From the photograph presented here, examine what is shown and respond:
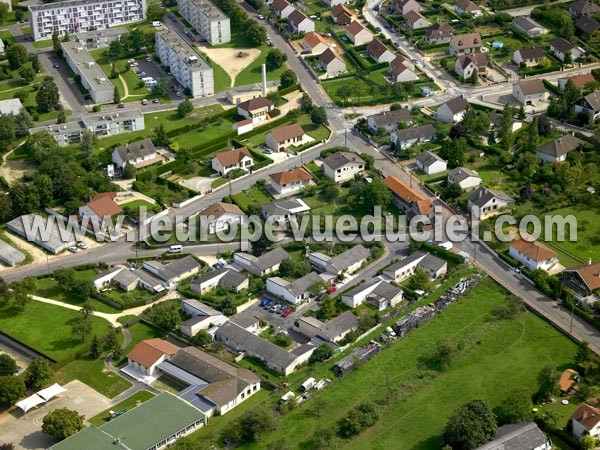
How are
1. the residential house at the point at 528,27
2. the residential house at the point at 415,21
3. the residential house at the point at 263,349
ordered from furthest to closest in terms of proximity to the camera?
the residential house at the point at 415,21, the residential house at the point at 528,27, the residential house at the point at 263,349

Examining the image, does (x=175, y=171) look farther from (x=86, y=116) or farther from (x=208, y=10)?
(x=208, y=10)

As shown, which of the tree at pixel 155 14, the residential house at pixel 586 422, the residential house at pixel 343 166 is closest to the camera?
the residential house at pixel 586 422

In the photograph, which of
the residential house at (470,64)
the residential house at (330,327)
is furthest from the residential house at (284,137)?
the residential house at (330,327)

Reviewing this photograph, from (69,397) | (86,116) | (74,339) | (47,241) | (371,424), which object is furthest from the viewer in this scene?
(86,116)

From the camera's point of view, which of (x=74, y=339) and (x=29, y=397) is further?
(x=74, y=339)

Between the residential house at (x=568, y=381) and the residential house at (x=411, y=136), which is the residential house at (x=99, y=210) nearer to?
the residential house at (x=411, y=136)

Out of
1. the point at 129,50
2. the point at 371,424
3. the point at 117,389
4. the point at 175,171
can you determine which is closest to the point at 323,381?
the point at 371,424

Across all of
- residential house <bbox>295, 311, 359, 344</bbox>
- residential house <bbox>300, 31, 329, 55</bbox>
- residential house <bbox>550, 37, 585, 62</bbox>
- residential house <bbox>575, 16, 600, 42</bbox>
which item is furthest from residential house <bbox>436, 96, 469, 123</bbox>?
residential house <bbox>295, 311, 359, 344</bbox>
